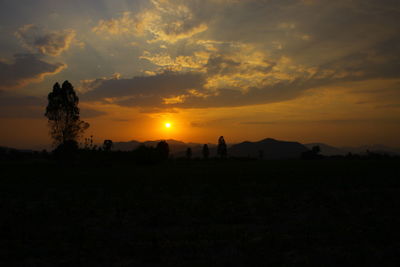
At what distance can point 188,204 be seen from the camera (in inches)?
593

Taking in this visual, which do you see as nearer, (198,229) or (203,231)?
(203,231)

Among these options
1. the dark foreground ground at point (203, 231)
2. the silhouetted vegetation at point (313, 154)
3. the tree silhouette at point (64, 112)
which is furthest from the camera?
the silhouetted vegetation at point (313, 154)

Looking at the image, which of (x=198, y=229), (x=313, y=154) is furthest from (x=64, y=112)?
(x=313, y=154)

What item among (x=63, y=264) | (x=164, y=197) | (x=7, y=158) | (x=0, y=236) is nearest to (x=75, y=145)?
(x=7, y=158)

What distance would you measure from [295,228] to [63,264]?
745 centimetres

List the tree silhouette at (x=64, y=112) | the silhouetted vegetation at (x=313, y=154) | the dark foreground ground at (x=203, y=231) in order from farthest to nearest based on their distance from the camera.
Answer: the silhouetted vegetation at (x=313, y=154) → the tree silhouette at (x=64, y=112) → the dark foreground ground at (x=203, y=231)

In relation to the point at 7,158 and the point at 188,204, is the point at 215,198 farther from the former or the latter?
the point at 7,158

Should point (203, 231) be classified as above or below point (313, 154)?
below

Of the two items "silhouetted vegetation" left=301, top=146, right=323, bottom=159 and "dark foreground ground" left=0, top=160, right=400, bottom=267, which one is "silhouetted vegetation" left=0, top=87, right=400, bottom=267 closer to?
"dark foreground ground" left=0, top=160, right=400, bottom=267

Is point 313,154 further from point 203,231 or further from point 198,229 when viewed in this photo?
point 203,231

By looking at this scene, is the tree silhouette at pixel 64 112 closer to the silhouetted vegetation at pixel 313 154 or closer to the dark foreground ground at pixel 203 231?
the dark foreground ground at pixel 203 231

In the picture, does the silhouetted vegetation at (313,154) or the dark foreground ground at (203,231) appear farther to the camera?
the silhouetted vegetation at (313,154)

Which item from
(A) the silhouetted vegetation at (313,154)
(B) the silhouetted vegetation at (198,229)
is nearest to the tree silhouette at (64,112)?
(B) the silhouetted vegetation at (198,229)

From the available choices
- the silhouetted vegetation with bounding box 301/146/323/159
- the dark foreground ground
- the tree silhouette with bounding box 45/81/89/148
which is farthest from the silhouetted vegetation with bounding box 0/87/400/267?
the silhouetted vegetation with bounding box 301/146/323/159
